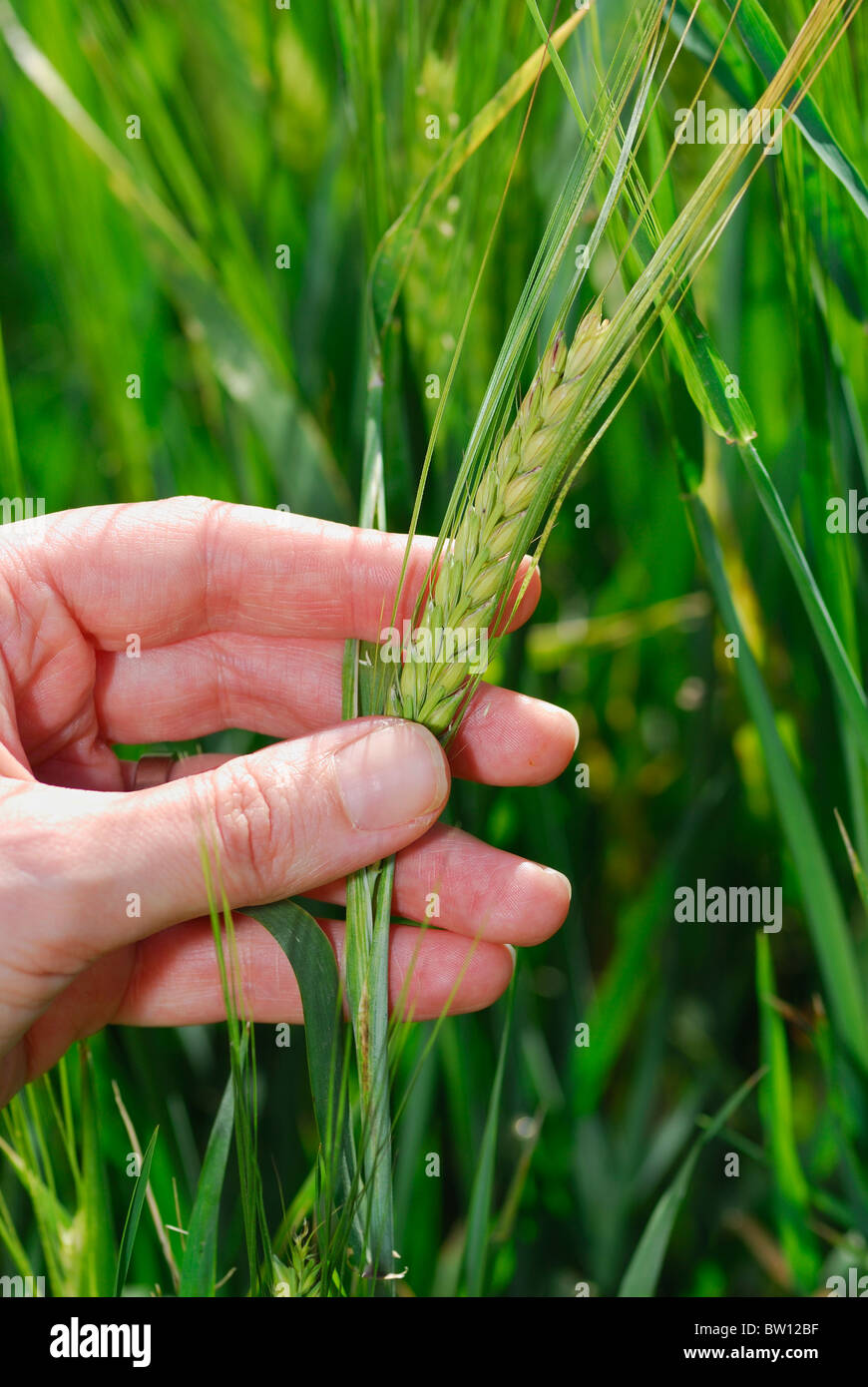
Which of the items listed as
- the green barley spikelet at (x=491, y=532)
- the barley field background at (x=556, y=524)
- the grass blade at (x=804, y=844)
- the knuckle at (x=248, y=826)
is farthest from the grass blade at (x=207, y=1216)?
the grass blade at (x=804, y=844)

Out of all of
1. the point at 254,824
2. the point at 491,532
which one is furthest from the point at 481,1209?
the point at 491,532

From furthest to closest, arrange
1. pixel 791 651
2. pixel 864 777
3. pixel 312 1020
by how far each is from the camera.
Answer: pixel 791 651 < pixel 864 777 < pixel 312 1020

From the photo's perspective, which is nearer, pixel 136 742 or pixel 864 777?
pixel 864 777

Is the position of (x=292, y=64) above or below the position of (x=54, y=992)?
above

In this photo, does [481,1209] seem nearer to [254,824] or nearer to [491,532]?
[254,824]

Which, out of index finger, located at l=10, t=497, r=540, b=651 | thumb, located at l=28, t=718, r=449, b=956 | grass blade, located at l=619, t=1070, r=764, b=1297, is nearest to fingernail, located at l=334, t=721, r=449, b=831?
thumb, located at l=28, t=718, r=449, b=956
